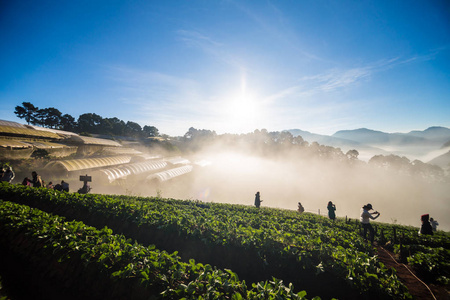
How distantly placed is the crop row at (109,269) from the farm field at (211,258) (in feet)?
0.08

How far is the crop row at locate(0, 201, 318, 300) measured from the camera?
12.6ft

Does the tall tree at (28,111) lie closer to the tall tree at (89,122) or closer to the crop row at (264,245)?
the tall tree at (89,122)

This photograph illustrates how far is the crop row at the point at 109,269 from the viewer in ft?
12.6

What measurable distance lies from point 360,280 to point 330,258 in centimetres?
146

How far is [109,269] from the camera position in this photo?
4.47m

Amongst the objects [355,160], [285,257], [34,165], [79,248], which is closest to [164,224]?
[79,248]

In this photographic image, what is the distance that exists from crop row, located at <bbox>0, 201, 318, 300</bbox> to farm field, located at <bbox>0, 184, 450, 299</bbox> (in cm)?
3

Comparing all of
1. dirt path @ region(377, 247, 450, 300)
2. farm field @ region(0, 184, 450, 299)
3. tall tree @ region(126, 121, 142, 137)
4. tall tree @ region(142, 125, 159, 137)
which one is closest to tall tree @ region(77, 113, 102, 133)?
tall tree @ region(126, 121, 142, 137)

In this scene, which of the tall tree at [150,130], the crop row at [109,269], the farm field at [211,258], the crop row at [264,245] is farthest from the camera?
the tall tree at [150,130]

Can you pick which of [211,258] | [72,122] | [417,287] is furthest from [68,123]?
[417,287]

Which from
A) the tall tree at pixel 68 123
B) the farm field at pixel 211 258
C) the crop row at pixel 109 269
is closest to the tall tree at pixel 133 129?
the tall tree at pixel 68 123

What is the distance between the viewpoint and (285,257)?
6871 mm

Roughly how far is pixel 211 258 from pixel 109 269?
4.10m

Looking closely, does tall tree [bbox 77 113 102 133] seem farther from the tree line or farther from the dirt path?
the dirt path
